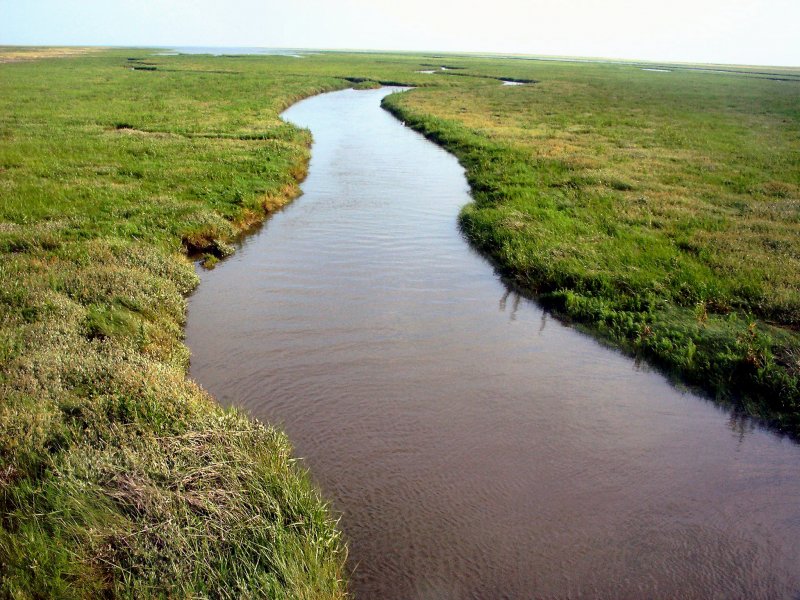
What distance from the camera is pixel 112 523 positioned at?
5348 millimetres

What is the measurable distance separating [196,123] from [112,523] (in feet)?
113

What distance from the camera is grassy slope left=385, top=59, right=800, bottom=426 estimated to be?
1008cm

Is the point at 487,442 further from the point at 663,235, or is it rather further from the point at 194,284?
the point at 663,235

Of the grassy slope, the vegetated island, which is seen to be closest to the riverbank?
the vegetated island

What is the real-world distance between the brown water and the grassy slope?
2.99 feet

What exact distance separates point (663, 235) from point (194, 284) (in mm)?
13085

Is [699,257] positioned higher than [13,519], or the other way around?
[699,257]

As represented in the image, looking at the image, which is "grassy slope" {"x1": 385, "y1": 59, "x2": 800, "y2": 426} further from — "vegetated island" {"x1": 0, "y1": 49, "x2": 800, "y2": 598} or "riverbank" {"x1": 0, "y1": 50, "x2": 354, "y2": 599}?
"riverbank" {"x1": 0, "y1": 50, "x2": 354, "y2": 599}

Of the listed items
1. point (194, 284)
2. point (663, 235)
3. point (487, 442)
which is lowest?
point (487, 442)

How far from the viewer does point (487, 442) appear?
7.95 metres

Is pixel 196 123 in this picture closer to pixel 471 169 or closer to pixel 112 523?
pixel 471 169

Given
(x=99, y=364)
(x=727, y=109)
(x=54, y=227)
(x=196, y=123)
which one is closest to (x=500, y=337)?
(x=99, y=364)

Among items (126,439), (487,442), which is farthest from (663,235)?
(126,439)

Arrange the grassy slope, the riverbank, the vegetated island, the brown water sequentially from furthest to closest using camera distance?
the grassy slope, the brown water, the vegetated island, the riverbank
